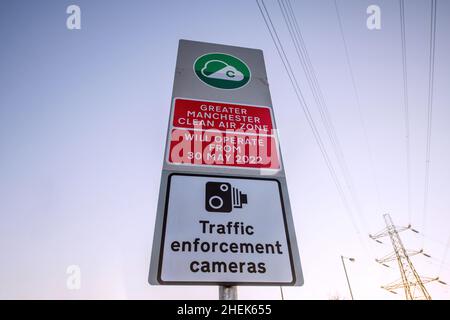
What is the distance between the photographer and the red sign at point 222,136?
56.4 inches

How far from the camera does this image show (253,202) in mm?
1284

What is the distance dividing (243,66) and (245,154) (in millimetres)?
934

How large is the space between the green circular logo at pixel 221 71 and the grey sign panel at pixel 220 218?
25cm

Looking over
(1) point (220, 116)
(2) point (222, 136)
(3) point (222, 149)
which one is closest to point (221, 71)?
(1) point (220, 116)

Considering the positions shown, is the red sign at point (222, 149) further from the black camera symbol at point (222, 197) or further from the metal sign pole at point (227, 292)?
the metal sign pole at point (227, 292)

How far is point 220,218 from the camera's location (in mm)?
1197

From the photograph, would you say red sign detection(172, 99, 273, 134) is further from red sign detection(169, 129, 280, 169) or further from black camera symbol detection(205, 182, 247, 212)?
black camera symbol detection(205, 182, 247, 212)

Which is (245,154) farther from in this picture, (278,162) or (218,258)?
(218,258)

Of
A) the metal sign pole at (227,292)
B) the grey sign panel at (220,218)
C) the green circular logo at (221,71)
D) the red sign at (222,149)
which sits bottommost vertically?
the metal sign pole at (227,292)

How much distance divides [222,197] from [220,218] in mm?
118

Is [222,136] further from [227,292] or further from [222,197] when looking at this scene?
[227,292]

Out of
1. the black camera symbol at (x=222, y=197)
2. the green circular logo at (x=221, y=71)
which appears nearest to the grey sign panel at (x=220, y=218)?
the black camera symbol at (x=222, y=197)

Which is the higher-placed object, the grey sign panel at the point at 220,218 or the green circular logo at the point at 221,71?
the green circular logo at the point at 221,71
